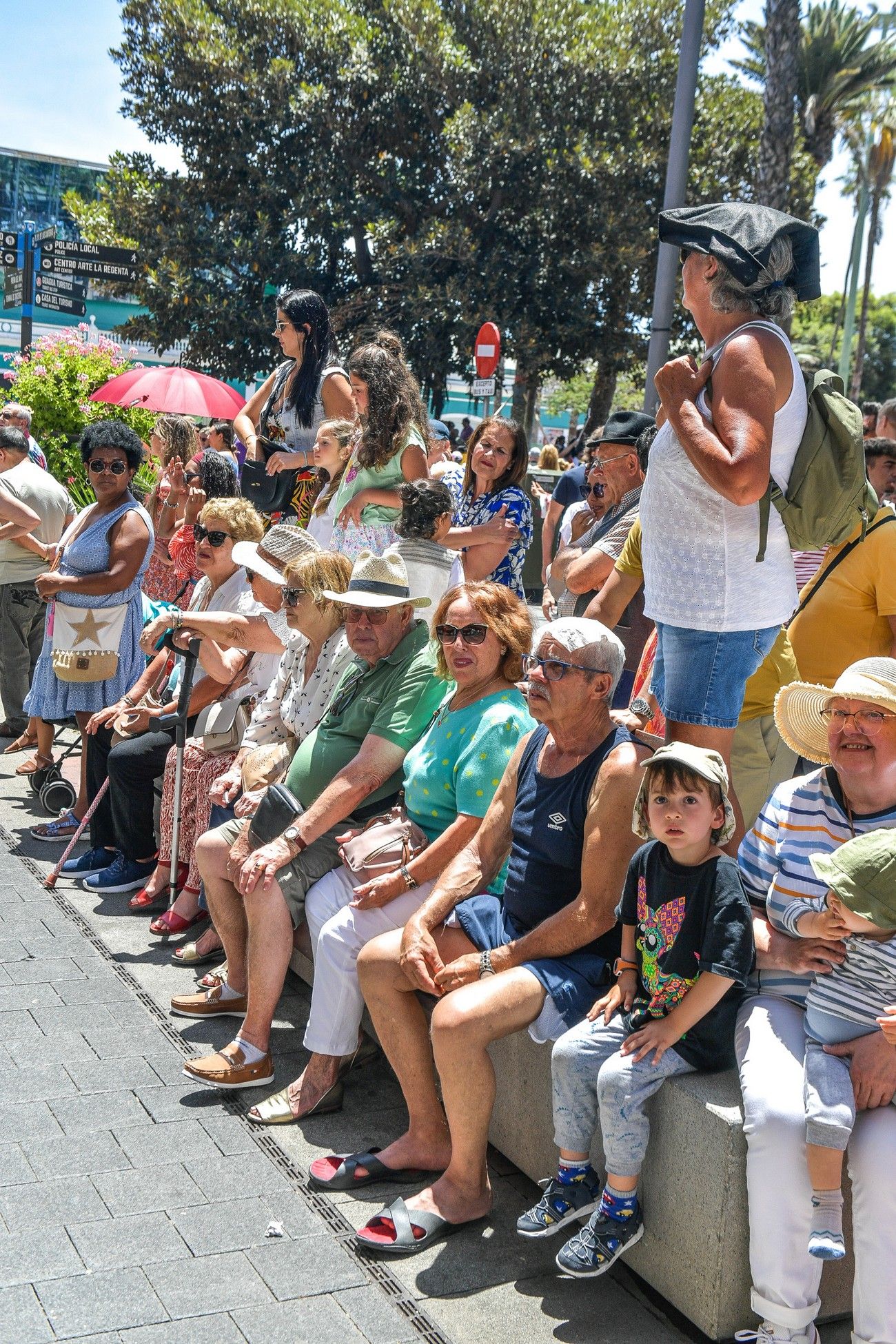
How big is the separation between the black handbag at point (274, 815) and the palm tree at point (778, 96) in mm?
13355

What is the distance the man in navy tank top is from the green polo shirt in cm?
73

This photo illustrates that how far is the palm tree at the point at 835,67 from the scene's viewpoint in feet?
106

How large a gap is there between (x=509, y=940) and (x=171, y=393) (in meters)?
7.63

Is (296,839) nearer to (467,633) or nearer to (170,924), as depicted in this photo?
(467,633)

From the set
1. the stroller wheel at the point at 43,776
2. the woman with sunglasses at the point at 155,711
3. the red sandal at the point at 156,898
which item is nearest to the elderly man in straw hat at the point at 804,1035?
the woman with sunglasses at the point at 155,711

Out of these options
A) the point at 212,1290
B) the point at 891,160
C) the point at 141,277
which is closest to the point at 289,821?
the point at 212,1290

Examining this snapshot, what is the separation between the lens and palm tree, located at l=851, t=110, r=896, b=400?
42.7 meters

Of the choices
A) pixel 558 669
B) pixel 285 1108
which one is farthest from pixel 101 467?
pixel 558 669

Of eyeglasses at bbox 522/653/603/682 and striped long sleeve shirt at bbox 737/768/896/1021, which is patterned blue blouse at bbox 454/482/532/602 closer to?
eyeglasses at bbox 522/653/603/682

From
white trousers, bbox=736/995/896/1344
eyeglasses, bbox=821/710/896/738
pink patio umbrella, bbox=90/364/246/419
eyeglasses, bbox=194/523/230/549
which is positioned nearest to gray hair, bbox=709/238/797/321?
eyeglasses, bbox=821/710/896/738

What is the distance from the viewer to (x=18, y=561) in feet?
28.0

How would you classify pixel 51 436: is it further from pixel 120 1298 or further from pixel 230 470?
pixel 120 1298

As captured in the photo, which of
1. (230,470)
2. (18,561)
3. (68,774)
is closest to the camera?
(230,470)

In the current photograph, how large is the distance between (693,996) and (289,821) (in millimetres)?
1921
